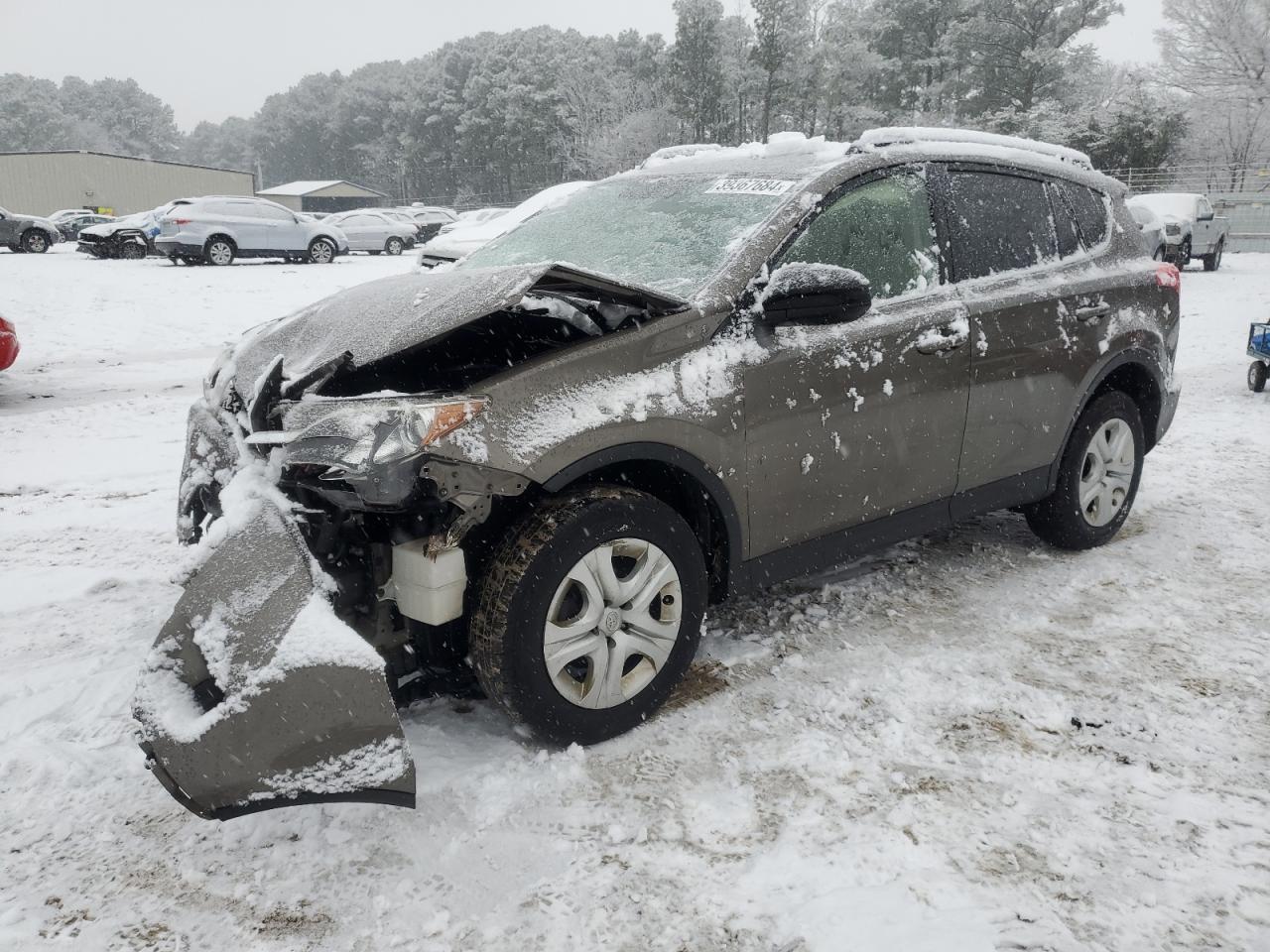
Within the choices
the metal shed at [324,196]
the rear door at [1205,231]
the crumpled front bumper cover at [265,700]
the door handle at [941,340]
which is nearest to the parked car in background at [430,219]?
the rear door at [1205,231]

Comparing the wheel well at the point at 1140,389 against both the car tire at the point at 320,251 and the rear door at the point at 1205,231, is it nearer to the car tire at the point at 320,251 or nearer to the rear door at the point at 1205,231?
the rear door at the point at 1205,231

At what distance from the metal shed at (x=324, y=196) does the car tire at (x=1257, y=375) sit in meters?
68.3

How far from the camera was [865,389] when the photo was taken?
333cm

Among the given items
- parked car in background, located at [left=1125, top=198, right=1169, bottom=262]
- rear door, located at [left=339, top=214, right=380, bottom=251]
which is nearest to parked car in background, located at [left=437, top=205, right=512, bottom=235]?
rear door, located at [left=339, top=214, right=380, bottom=251]

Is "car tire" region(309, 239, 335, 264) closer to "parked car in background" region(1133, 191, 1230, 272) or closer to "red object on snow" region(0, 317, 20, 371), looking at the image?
"red object on snow" region(0, 317, 20, 371)

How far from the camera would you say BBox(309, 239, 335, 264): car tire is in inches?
886

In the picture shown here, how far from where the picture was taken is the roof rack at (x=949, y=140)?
3684mm

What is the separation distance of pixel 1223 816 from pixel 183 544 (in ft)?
11.1

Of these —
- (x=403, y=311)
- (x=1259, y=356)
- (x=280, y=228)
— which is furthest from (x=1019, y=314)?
(x=280, y=228)

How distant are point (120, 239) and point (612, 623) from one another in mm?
24172

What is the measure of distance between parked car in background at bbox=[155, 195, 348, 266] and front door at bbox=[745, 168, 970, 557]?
64.9ft

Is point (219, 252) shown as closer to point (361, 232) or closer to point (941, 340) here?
point (361, 232)

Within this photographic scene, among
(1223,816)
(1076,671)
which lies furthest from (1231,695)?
(1223,816)

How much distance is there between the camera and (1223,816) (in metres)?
2.54
